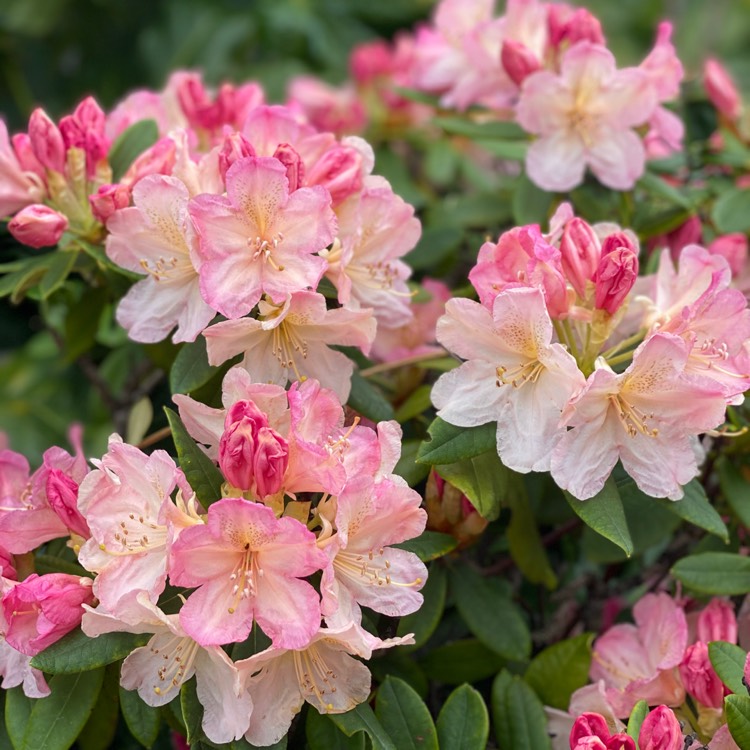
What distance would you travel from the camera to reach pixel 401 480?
40.6 inches

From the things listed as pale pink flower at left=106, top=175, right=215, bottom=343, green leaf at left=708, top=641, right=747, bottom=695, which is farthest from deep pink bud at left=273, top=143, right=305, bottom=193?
green leaf at left=708, top=641, right=747, bottom=695

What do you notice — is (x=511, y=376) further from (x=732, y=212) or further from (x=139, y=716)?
(x=732, y=212)

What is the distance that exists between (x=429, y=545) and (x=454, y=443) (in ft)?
0.39

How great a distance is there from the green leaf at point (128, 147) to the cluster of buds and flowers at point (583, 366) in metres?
0.50

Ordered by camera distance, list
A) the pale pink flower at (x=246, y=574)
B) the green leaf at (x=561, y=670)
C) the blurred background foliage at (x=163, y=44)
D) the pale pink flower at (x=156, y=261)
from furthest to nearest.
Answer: the blurred background foliage at (x=163, y=44)
the green leaf at (x=561, y=670)
the pale pink flower at (x=156, y=261)
the pale pink flower at (x=246, y=574)

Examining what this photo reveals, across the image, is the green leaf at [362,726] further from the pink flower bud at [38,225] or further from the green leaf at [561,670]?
the pink flower bud at [38,225]

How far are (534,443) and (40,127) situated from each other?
690 millimetres

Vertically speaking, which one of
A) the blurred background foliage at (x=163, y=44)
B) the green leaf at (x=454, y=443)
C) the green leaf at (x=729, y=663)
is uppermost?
the green leaf at (x=454, y=443)

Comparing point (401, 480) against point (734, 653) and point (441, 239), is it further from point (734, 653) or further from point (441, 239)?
point (441, 239)

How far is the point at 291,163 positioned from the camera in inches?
44.3

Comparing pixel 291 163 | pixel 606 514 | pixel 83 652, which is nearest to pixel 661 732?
pixel 606 514

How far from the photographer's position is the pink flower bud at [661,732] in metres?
0.97

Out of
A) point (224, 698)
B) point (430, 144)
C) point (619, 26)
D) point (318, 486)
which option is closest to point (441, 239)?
point (430, 144)

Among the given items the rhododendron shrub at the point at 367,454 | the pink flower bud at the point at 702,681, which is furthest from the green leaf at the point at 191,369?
the pink flower bud at the point at 702,681
